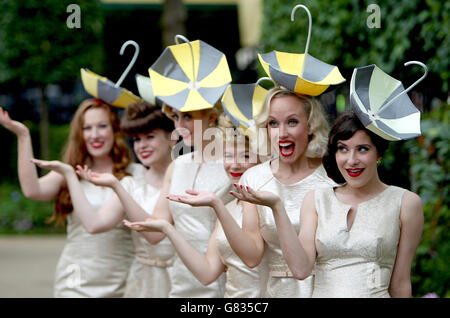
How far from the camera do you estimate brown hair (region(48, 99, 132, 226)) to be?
13.2 feet

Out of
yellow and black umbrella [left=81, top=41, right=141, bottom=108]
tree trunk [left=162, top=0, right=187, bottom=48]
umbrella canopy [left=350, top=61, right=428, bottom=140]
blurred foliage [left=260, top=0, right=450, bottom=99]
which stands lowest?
umbrella canopy [left=350, top=61, right=428, bottom=140]

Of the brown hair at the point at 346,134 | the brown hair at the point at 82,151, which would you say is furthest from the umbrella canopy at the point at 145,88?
the brown hair at the point at 346,134

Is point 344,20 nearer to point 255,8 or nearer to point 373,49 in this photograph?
point 373,49

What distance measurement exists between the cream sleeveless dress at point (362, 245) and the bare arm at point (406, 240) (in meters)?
0.02

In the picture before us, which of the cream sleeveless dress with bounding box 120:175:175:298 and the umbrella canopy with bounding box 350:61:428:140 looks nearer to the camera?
the umbrella canopy with bounding box 350:61:428:140

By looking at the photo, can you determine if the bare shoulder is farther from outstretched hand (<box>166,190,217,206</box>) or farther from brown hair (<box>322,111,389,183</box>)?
outstretched hand (<box>166,190,217,206</box>)

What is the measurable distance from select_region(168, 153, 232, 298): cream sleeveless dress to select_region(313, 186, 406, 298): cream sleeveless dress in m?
0.87

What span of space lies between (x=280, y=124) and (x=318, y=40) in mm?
2725

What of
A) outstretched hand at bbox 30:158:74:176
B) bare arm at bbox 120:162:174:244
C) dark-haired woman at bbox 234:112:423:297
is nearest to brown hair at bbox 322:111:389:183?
dark-haired woman at bbox 234:112:423:297

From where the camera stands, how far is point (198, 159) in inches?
138

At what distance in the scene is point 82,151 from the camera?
4082mm

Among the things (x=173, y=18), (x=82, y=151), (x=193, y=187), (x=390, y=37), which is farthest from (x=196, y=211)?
(x=173, y=18)

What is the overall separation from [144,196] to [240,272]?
36.1 inches

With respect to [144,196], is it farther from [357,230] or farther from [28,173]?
[357,230]
